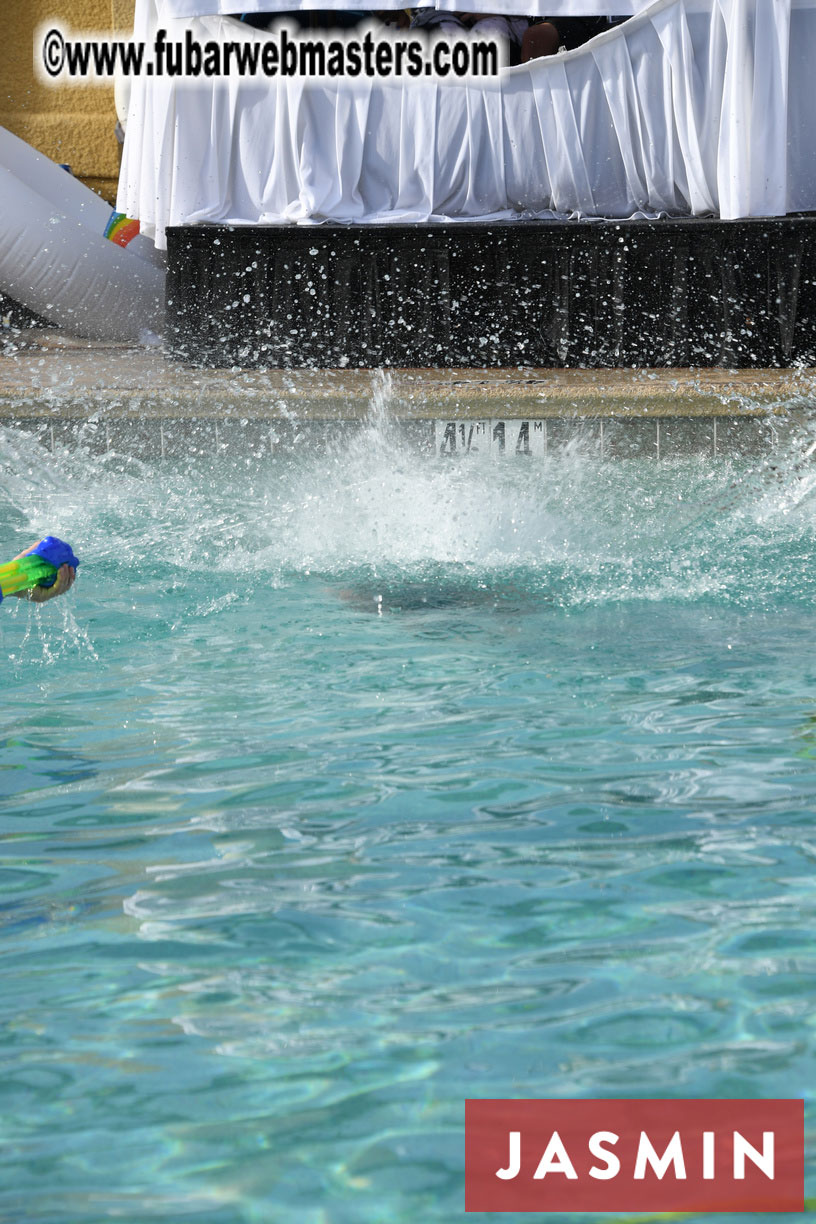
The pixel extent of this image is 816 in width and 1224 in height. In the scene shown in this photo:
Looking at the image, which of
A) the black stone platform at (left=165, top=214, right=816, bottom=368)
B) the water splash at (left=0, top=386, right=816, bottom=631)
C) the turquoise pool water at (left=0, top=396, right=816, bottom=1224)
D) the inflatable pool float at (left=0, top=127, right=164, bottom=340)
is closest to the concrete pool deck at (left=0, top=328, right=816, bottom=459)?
the water splash at (left=0, top=386, right=816, bottom=631)

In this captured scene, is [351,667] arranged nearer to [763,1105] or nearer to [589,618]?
[589,618]

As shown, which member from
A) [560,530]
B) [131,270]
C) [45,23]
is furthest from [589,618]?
[45,23]

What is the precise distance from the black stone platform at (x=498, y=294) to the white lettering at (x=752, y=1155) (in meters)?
5.82

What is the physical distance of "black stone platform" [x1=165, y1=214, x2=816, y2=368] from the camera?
7.39m

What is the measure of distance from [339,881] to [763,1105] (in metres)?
0.92

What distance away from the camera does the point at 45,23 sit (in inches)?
440

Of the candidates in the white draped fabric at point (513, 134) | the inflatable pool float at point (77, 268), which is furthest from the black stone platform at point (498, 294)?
the inflatable pool float at point (77, 268)

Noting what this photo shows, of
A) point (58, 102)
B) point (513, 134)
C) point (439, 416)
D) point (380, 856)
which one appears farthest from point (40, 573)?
point (58, 102)

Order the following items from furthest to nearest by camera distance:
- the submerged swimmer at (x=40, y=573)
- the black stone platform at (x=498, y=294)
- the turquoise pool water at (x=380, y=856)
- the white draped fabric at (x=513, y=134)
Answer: the white draped fabric at (x=513, y=134) < the black stone platform at (x=498, y=294) < the submerged swimmer at (x=40, y=573) < the turquoise pool water at (x=380, y=856)

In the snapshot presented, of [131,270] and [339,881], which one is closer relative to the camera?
[339,881]

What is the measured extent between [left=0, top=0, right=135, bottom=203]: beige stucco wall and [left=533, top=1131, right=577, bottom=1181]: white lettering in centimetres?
1033

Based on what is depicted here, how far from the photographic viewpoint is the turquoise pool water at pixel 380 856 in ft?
6.63

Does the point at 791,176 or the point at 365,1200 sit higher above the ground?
the point at 791,176

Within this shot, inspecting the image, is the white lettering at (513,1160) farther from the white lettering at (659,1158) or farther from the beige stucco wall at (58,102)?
the beige stucco wall at (58,102)
